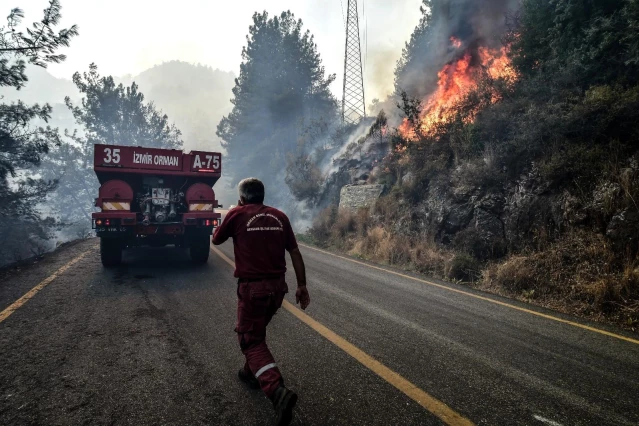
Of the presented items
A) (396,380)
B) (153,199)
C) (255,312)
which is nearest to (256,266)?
(255,312)

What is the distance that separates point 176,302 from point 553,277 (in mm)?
6533

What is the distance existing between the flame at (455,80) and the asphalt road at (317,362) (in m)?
10.4

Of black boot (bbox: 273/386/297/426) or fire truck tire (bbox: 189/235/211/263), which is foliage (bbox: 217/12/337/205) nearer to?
fire truck tire (bbox: 189/235/211/263)

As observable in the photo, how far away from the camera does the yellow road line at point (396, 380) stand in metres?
2.43

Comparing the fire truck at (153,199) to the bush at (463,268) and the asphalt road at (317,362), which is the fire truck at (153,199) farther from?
the bush at (463,268)

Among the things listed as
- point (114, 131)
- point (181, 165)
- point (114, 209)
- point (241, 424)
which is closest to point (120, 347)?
point (241, 424)

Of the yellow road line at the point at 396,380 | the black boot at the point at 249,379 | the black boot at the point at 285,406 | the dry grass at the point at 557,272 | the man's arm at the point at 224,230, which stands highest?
the man's arm at the point at 224,230

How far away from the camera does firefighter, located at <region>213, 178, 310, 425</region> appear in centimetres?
269

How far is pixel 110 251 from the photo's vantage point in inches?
296

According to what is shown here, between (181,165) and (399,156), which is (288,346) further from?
(399,156)

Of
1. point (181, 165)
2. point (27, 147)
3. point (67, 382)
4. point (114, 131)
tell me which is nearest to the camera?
point (67, 382)

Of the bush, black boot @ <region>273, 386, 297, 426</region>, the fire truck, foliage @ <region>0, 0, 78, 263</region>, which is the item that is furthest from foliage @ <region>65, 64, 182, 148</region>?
black boot @ <region>273, 386, 297, 426</region>

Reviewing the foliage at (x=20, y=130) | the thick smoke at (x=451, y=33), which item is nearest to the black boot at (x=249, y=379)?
the foliage at (x=20, y=130)

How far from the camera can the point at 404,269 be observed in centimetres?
862
